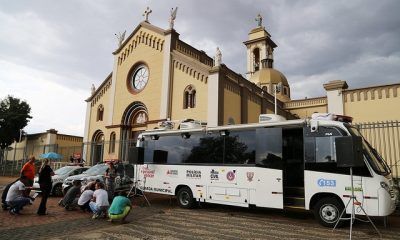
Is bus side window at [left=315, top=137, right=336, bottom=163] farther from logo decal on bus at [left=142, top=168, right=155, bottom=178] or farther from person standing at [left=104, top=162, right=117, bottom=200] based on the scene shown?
person standing at [left=104, top=162, right=117, bottom=200]

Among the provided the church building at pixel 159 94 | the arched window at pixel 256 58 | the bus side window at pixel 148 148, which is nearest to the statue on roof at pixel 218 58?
the church building at pixel 159 94

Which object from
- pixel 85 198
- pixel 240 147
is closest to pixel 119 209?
pixel 85 198

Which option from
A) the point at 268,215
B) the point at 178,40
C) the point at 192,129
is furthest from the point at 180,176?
the point at 178,40

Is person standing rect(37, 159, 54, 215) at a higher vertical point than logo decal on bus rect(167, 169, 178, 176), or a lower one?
lower

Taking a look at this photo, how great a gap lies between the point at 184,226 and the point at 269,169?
10.5ft

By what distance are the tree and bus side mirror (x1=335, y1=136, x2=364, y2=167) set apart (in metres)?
42.6

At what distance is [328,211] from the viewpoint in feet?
29.7

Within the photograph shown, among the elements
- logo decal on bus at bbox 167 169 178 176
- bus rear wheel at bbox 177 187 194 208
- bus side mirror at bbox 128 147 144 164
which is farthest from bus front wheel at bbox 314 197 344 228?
bus side mirror at bbox 128 147 144 164

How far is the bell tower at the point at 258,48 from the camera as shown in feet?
174

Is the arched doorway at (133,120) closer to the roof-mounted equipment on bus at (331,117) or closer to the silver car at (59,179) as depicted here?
the silver car at (59,179)

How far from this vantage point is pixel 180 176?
12.5 meters

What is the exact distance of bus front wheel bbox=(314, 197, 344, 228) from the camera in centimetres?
888

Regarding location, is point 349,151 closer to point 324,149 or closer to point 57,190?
point 324,149

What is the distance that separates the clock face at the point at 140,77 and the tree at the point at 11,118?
22086mm
